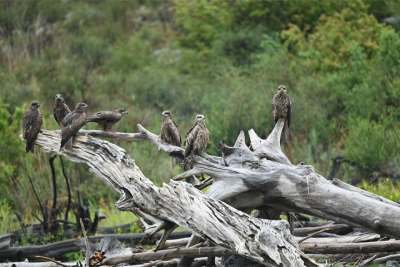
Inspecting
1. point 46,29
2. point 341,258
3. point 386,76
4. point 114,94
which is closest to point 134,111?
point 114,94

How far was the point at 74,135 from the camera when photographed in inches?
342

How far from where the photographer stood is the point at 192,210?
23.6 ft

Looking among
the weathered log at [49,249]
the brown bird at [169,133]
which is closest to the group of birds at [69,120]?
the brown bird at [169,133]

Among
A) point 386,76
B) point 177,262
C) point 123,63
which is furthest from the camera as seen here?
point 123,63

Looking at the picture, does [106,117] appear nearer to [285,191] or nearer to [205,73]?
[285,191]

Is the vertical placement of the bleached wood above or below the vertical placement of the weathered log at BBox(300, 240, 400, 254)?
above

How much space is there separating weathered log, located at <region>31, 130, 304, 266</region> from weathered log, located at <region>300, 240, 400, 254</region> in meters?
1.32

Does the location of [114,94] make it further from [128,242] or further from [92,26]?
[128,242]

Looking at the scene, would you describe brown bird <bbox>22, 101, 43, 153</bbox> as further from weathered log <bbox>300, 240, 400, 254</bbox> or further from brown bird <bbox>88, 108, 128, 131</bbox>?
weathered log <bbox>300, 240, 400, 254</bbox>

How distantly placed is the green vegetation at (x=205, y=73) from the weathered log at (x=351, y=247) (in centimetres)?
386

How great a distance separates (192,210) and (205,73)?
20.9 metres

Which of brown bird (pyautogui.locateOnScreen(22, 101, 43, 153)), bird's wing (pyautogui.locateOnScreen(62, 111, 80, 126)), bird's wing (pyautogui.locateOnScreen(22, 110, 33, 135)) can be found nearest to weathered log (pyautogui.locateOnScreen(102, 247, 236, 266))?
bird's wing (pyautogui.locateOnScreen(62, 111, 80, 126))

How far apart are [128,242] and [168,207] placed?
3316 mm

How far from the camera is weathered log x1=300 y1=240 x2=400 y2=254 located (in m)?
7.74
